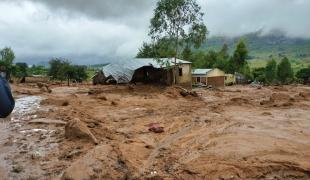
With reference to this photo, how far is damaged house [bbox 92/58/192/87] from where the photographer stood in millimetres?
33875

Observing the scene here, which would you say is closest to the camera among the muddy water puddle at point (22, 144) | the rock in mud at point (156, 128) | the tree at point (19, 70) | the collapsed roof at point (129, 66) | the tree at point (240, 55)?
the muddy water puddle at point (22, 144)

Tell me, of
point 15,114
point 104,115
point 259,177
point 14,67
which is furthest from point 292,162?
point 14,67

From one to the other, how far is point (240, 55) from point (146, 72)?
38871mm

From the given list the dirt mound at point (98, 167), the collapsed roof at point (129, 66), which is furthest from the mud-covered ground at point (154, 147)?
the collapsed roof at point (129, 66)

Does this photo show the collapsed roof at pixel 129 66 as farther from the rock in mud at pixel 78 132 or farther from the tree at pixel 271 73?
the tree at pixel 271 73

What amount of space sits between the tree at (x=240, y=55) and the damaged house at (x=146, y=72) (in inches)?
1338

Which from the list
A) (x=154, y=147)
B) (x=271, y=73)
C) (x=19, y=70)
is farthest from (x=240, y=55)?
(x=154, y=147)

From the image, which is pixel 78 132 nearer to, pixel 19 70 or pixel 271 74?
pixel 19 70

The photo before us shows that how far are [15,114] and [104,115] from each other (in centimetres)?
298

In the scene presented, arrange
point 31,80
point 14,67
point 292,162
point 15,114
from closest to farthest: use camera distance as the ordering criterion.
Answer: point 292,162, point 15,114, point 31,80, point 14,67

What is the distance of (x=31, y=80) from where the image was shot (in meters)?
46.7

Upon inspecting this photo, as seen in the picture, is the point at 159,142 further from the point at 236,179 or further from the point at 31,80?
the point at 31,80

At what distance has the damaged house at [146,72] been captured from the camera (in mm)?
33875

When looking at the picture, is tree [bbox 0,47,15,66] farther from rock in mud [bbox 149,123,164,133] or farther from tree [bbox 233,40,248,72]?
rock in mud [bbox 149,123,164,133]
